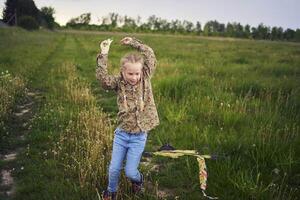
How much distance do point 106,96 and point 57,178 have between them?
588 centimetres

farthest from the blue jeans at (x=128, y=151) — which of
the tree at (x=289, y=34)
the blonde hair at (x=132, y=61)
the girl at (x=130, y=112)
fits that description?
the tree at (x=289, y=34)

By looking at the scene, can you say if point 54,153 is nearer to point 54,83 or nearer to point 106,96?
point 106,96

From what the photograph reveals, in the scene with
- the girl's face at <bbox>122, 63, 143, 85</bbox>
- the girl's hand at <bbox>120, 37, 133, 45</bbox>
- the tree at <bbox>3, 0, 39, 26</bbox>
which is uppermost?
the tree at <bbox>3, 0, 39, 26</bbox>

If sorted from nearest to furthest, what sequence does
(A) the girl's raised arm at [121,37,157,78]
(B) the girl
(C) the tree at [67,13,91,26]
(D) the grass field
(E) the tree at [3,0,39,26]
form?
1. (B) the girl
2. (A) the girl's raised arm at [121,37,157,78]
3. (D) the grass field
4. (E) the tree at [3,0,39,26]
5. (C) the tree at [67,13,91,26]

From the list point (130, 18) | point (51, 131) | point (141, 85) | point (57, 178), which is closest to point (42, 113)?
point (51, 131)

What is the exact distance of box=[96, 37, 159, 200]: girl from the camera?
4.88m

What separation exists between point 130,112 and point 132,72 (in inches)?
19.8

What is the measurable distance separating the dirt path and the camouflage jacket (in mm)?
1942

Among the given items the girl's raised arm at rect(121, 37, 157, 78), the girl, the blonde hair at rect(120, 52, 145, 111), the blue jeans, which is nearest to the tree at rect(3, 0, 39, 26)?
the girl's raised arm at rect(121, 37, 157, 78)

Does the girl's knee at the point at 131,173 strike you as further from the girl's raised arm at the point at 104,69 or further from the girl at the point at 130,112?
Answer: the girl's raised arm at the point at 104,69

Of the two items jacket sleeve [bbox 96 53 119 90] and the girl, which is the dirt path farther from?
jacket sleeve [bbox 96 53 119 90]

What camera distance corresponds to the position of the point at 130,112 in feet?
16.3

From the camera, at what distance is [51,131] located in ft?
25.9

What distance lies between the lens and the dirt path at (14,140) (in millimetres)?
5779
